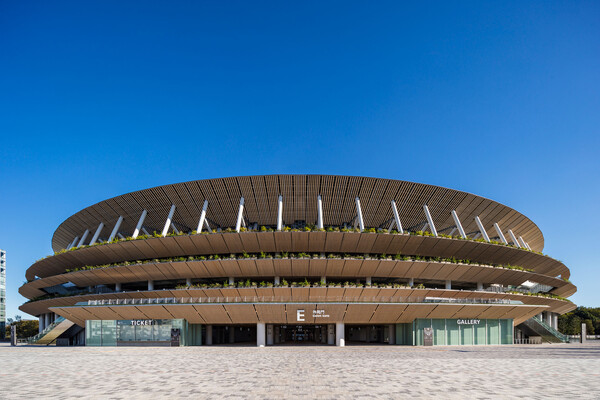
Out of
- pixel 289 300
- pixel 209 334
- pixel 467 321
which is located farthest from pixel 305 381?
pixel 209 334

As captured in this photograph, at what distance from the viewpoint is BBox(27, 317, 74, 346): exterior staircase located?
158 ft

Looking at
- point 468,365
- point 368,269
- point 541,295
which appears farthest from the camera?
point 541,295

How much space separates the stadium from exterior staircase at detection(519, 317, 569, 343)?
0.16 m

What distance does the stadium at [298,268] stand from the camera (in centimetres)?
3856

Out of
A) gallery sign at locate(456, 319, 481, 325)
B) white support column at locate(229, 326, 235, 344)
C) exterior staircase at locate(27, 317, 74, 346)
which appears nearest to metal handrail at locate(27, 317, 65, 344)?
exterior staircase at locate(27, 317, 74, 346)

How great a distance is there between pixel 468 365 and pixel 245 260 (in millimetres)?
22805

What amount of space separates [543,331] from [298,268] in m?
30.4

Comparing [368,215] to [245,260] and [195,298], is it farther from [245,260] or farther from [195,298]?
[195,298]

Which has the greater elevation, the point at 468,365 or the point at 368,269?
Answer: the point at 368,269

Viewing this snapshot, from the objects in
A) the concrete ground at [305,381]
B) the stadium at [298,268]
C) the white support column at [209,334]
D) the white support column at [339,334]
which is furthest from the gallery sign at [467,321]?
the white support column at [209,334]

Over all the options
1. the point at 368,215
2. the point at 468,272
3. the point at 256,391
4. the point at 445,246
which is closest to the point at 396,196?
the point at 368,215

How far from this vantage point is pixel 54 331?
4856cm

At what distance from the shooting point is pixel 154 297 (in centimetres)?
4194

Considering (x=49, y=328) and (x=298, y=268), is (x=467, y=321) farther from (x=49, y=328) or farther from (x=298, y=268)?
(x=49, y=328)
